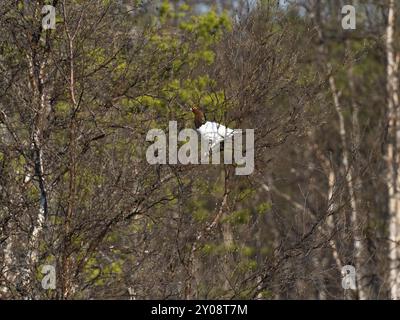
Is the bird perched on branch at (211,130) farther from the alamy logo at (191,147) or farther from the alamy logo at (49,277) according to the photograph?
the alamy logo at (49,277)

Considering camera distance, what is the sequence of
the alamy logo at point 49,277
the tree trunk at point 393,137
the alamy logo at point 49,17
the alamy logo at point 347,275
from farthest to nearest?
the tree trunk at point 393,137 < the alamy logo at point 347,275 < the alamy logo at point 49,17 < the alamy logo at point 49,277

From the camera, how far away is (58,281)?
10094 mm

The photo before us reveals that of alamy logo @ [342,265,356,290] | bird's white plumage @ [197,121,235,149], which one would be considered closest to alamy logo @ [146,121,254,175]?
bird's white plumage @ [197,121,235,149]

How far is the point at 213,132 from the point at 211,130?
0.14ft

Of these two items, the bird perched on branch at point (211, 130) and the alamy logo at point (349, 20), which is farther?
the alamy logo at point (349, 20)

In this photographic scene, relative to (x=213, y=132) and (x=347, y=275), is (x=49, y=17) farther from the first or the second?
(x=347, y=275)

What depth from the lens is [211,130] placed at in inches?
435

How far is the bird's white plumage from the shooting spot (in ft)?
36.1

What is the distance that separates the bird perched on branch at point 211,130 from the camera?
11.0 m

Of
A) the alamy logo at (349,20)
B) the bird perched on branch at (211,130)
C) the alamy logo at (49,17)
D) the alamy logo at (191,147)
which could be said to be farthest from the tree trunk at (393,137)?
the alamy logo at (49,17)

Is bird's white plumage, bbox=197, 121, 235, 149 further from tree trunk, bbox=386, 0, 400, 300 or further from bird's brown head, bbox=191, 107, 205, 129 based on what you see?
tree trunk, bbox=386, 0, 400, 300

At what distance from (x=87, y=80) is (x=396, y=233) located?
10.9 metres
